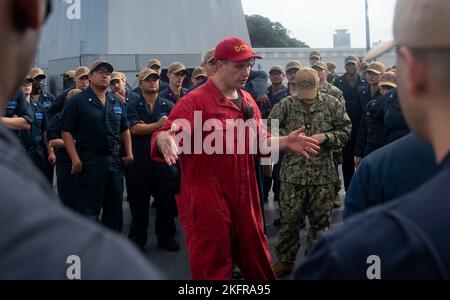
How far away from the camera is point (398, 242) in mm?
1103

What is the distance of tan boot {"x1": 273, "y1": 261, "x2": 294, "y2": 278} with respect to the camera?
18.7 feet

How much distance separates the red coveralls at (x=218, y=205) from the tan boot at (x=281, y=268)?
1.41 m

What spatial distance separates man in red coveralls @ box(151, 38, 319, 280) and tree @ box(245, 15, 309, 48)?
179 ft

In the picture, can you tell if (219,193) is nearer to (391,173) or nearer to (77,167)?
(391,173)

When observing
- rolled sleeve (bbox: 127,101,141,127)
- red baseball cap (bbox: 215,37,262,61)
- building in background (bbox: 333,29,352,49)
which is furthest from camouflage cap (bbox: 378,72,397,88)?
building in background (bbox: 333,29,352,49)

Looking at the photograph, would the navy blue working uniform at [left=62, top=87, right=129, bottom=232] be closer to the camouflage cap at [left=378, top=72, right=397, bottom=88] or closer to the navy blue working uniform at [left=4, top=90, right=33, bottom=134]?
the navy blue working uniform at [left=4, top=90, right=33, bottom=134]

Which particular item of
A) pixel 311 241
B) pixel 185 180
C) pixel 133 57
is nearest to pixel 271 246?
pixel 311 241

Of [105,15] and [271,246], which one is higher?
[105,15]

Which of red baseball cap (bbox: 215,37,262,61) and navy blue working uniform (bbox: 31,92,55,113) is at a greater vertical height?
red baseball cap (bbox: 215,37,262,61)
